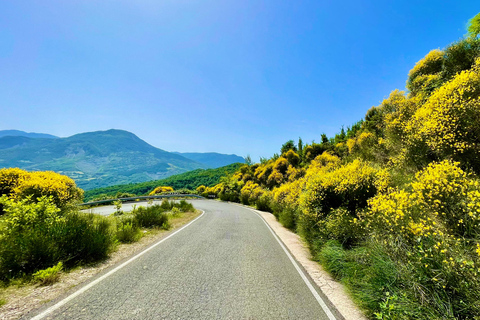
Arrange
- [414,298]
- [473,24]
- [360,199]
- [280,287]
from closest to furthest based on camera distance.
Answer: [414,298] < [280,287] < [360,199] < [473,24]

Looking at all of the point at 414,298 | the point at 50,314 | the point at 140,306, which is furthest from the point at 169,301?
the point at 414,298

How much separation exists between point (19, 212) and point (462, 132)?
38.8 feet

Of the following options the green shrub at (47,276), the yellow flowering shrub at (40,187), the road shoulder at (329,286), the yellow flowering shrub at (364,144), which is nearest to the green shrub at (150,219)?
the yellow flowering shrub at (40,187)

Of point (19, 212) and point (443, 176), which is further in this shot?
point (19, 212)

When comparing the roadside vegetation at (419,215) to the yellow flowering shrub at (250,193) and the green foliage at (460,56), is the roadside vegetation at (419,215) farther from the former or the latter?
the yellow flowering shrub at (250,193)

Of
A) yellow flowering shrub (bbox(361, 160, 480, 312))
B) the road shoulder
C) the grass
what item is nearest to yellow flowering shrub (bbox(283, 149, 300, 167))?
the road shoulder

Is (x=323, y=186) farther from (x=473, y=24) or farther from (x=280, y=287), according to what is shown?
(x=473, y=24)

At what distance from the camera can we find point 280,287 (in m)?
4.54

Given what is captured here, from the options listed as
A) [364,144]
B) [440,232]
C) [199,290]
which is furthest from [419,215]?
[364,144]

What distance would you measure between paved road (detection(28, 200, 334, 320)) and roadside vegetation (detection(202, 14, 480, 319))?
1293mm

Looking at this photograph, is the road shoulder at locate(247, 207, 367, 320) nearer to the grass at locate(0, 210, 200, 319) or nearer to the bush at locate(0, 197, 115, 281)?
the grass at locate(0, 210, 200, 319)

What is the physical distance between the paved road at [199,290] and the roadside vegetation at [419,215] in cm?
129

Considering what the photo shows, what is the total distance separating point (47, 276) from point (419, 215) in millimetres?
7583

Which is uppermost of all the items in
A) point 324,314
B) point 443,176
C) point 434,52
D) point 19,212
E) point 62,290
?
point 434,52
